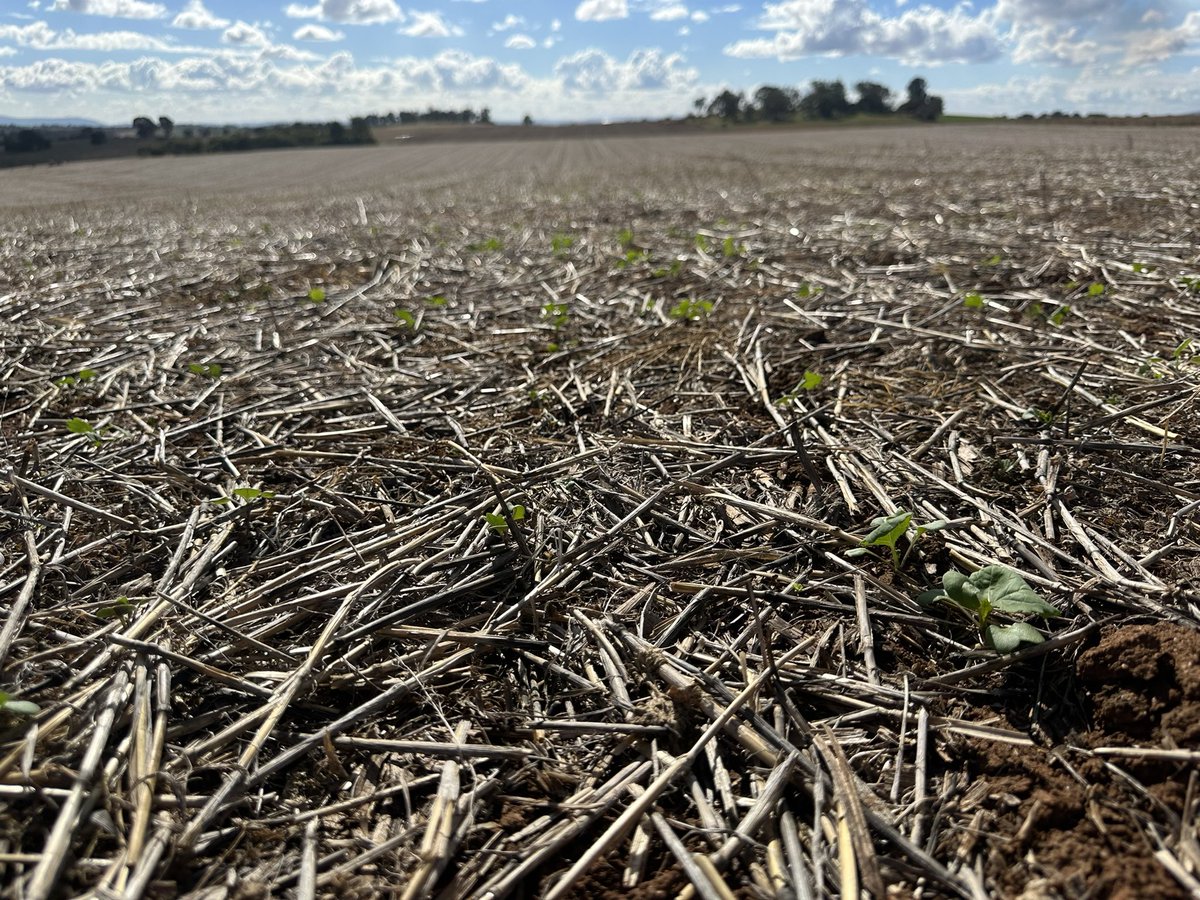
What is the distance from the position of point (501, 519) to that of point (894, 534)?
1267mm

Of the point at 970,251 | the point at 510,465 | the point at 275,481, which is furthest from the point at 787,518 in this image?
the point at 970,251

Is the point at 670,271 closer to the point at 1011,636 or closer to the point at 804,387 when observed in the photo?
the point at 804,387

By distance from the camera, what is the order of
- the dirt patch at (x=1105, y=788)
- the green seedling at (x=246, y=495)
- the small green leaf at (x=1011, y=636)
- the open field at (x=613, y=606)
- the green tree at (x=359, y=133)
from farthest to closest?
1. the green tree at (x=359, y=133)
2. the green seedling at (x=246, y=495)
3. the small green leaf at (x=1011, y=636)
4. the open field at (x=613, y=606)
5. the dirt patch at (x=1105, y=788)

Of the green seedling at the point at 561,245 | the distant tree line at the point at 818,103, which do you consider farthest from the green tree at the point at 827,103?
the green seedling at the point at 561,245

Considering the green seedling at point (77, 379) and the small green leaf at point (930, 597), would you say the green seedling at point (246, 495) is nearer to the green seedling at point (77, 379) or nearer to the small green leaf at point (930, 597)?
the green seedling at point (77, 379)

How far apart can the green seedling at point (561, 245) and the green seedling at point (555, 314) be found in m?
2.42

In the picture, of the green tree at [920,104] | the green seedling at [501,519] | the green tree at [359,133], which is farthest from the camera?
the green tree at [920,104]

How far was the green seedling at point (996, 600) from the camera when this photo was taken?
1854mm

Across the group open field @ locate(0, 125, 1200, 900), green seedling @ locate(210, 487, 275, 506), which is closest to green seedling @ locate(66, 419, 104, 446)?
open field @ locate(0, 125, 1200, 900)

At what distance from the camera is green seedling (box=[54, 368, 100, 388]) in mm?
4102

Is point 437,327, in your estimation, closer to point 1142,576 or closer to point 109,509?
point 109,509

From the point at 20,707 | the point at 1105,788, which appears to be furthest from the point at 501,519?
the point at 1105,788

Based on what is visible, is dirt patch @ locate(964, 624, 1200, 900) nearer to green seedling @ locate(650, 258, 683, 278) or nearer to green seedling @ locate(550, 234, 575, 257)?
green seedling @ locate(650, 258, 683, 278)

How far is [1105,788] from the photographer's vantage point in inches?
62.0
